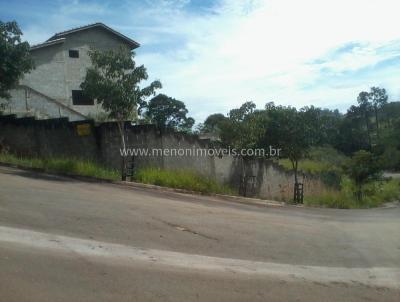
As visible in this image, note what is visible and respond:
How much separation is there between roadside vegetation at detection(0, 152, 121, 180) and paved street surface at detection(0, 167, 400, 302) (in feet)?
10.0

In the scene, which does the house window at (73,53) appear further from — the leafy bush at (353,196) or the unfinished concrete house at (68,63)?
the leafy bush at (353,196)

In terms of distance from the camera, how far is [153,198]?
41.2 ft

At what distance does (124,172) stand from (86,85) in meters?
3.13

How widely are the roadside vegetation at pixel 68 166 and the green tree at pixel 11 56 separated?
3.30m

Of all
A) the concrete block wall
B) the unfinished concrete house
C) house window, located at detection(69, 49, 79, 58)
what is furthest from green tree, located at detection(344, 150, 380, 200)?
house window, located at detection(69, 49, 79, 58)

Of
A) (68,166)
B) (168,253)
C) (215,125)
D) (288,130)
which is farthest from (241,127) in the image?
(168,253)

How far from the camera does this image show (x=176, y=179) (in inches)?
623

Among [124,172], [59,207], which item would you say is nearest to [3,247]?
[59,207]

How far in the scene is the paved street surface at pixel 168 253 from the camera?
18.0 ft

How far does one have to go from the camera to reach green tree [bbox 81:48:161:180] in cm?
1530

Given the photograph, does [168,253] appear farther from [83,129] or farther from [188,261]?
[83,129]

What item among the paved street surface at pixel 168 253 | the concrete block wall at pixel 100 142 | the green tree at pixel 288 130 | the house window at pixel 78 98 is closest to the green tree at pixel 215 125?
the concrete block wall at pixel 100 142

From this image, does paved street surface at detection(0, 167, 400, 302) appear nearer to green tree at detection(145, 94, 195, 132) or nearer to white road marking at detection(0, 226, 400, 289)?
white road marking at detection(0, 226, 400, 289)

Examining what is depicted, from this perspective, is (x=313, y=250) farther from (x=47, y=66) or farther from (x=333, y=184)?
(x=47, y=66)
